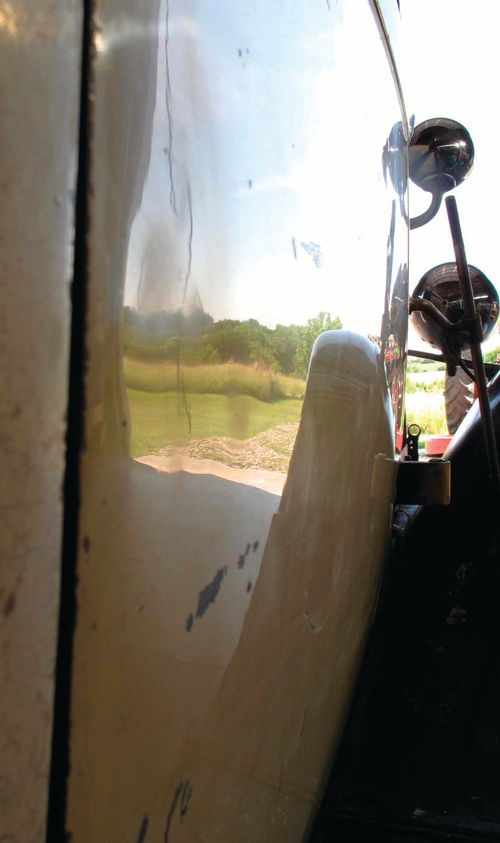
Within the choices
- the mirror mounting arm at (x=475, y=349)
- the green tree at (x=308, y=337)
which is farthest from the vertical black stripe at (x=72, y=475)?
the mirror mounting arm at (x=475, y=349)

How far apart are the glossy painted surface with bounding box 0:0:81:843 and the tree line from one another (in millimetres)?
78

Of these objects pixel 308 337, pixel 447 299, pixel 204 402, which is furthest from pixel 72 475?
pixel 447 299

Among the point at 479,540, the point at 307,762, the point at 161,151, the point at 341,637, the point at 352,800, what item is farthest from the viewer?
the point at 479,540

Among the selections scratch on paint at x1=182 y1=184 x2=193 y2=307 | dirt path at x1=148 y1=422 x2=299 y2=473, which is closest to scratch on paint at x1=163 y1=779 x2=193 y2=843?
dirt path at x1=148 y1=422 x2=299 y2=473

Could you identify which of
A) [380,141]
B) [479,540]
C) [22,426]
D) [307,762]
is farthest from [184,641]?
[479,540]

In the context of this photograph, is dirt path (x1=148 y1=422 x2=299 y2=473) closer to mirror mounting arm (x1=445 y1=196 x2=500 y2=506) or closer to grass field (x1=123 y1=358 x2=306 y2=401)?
grass field (x1=123 y1=358 x2=306 y2=401)

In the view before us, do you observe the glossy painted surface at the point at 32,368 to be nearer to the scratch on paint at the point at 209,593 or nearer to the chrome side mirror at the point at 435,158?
the scratch on paint at the point at 209,593

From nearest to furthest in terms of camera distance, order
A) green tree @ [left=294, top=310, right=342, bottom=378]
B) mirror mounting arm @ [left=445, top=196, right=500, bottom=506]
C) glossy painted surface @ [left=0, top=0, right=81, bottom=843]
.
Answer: glossy painted surface @ [left=0, top=0, right=81, bottom=843] < green tree @ [left=294, top=310, right=342, bottom=378] < mirror mounting arm @ [left=445, top=196, right=500, bottom=506]

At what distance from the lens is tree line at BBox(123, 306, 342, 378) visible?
18.2 inches

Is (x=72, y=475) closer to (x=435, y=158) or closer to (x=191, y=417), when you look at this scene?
(x=191, y=417)

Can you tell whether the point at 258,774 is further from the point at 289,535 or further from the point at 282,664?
the point at 289,535

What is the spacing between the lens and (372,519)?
140cm

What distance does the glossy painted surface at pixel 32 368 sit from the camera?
0.36 m

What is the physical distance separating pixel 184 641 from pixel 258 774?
11.4 inches
